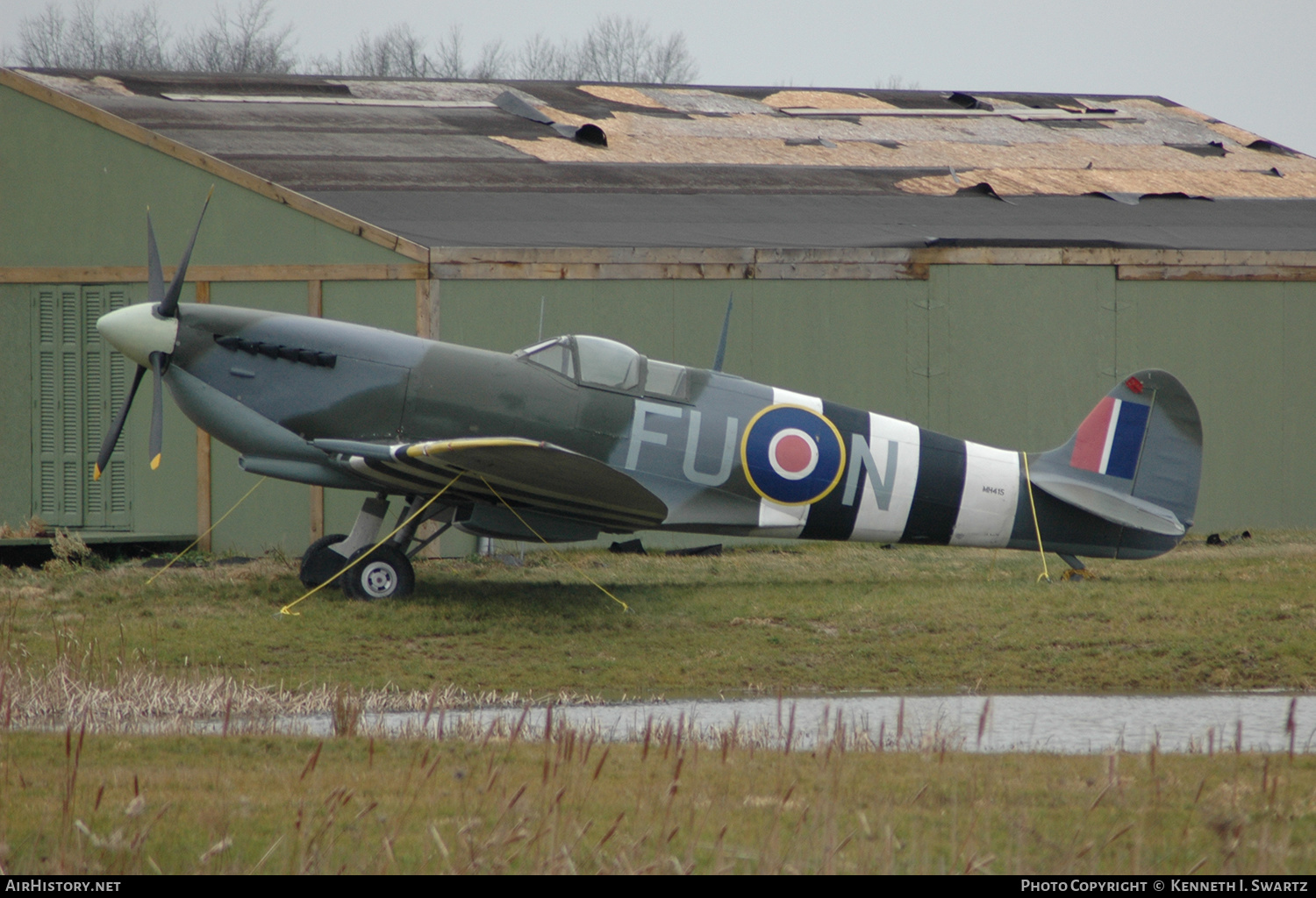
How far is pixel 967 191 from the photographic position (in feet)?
62.1

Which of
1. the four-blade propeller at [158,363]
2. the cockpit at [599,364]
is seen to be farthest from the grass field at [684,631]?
the cockpit at [599,364]

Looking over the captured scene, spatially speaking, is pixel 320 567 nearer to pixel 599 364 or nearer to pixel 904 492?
pixel 599 364

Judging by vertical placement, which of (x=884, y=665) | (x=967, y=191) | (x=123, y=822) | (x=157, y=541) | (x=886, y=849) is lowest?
(x=157, y=541)

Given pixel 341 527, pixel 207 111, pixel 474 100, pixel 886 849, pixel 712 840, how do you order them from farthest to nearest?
pixel 474 100 < pixel 207 111 < pixel 341 527 < pixel 712 840 < pixel 886 849

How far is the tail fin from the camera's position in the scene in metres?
12.1

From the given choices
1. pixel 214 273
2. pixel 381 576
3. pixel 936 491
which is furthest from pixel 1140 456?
pixel 214 273

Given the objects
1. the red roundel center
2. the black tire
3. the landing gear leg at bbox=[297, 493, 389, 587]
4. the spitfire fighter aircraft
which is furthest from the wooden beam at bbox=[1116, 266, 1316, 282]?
the black tire

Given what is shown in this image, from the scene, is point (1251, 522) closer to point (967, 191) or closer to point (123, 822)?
point (967, 191)

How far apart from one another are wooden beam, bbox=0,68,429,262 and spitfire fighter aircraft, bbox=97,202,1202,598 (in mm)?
2556

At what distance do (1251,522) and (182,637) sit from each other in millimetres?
11936

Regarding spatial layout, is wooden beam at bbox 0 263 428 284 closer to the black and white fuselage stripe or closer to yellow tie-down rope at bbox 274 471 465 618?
yellow tie-down rope at bbox 274 471 465 618

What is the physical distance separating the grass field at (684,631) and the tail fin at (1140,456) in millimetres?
720

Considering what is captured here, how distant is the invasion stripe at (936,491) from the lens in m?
11.9

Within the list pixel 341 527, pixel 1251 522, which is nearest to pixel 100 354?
pixel 341 527
